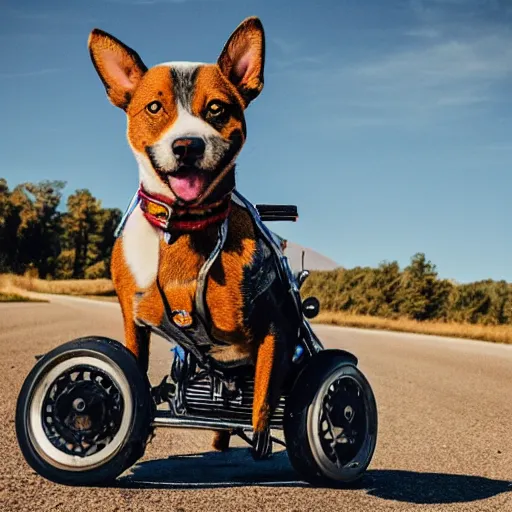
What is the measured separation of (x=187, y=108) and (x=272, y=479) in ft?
7.17

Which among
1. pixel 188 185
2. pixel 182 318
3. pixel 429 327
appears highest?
pixel 188 185

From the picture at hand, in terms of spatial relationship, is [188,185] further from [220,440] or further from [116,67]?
[220,440]

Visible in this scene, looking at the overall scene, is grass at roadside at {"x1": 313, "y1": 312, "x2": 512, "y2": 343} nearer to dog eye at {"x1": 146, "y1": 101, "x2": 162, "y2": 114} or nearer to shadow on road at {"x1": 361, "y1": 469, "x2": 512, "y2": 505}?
shadow on road at {"x1": 361, "y1": 469, "x2": 512, "y2": 505}

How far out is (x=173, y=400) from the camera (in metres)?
4.00

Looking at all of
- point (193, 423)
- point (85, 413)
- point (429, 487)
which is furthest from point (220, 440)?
point (85, 413)

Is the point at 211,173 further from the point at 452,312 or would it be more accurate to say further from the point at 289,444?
the point at 452,312

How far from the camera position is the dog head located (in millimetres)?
3402

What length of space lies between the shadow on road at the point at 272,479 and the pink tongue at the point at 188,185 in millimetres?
1544

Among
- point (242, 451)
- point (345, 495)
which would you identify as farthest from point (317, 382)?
point (242, 451)

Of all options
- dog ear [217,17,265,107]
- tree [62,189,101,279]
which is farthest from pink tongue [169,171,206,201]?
tree [62,189,101,279]

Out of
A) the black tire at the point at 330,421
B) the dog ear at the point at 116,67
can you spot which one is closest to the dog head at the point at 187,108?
the dog ear at the point at 116,67

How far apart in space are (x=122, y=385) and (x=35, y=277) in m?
44.7

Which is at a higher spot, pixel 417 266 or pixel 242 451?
pixel 417 266

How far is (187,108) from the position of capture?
3484 millimetres
